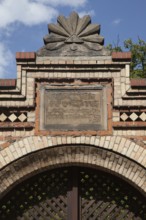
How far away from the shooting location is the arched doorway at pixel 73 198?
6.65 m

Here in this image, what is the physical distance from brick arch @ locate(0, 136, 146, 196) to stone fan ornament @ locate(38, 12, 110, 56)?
4.97ft

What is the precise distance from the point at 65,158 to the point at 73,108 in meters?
0.83

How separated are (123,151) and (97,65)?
1514 millimetres

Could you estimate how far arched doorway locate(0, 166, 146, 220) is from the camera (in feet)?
21.8

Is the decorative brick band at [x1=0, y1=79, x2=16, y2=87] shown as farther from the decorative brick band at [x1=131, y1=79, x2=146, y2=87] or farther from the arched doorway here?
the decorative brick band at [x1=131, y1=79, x2=146, y2=87]

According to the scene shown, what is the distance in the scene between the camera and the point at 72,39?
6.78m

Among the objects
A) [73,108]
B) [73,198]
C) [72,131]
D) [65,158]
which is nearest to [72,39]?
[73,108]

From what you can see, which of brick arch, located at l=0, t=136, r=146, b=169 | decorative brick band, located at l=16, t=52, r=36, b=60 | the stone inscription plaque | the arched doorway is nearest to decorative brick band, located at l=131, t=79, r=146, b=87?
the stone inscription plaque

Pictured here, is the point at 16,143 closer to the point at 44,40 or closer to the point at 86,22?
the point at 44,40

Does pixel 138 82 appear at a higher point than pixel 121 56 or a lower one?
lower

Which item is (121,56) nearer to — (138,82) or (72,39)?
(138,82)

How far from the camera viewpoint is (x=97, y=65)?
6.65 meters

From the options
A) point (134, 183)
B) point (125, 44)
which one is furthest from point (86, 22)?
point (125, 44)

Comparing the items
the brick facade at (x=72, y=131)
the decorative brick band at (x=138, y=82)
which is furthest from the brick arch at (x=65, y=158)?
the decorative brick band at (x=138, y=82)
